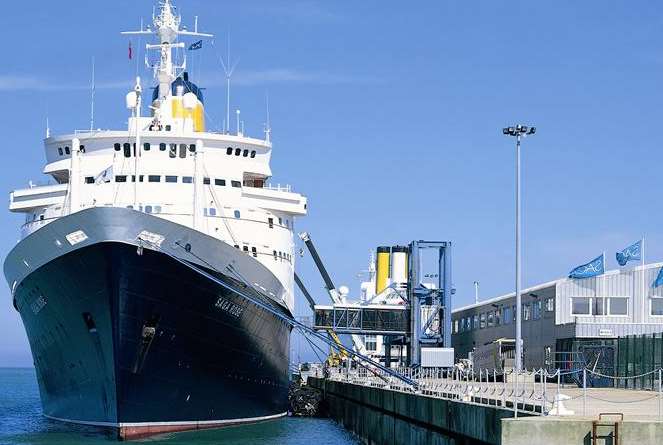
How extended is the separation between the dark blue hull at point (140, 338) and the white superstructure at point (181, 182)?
3.33 m

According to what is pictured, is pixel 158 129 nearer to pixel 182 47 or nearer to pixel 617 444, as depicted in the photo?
pixel 182 47

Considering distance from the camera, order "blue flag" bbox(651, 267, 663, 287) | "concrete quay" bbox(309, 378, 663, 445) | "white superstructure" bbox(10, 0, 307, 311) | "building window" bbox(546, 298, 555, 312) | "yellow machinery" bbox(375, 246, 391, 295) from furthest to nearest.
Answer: "yellow machinery" bbox(375, 246, 391, 295) → "building window" bbox(546, 298, 555, 312) → "blue flag" bbox(651, 267, 663, 287) → "white superstructure" bbox(10, 0, 307, 311) → "concrete quay" bbox(309, 378, 663, 445)

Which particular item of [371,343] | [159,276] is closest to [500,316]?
[159,276]

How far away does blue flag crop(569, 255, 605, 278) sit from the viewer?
4422 centimetres

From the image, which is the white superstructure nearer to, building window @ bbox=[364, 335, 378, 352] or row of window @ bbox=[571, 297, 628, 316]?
row of window @ bbox=[571, 297, 628, 316]

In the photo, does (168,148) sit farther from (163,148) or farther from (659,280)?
(659,280)

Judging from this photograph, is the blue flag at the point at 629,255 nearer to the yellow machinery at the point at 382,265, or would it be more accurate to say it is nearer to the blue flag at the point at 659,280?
the blue flag at the point at 659,280

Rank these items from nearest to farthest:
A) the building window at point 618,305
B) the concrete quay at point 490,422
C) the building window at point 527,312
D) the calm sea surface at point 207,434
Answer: the concrete quay at point 490,422 < the calm sea surface at point 207,434 < the building window at point 618,305 < the building window at point 527,312

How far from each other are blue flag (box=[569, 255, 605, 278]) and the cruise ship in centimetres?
1064

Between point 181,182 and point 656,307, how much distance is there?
18758 mm

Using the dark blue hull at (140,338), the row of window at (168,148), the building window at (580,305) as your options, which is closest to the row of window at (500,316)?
the building window at (580,305)

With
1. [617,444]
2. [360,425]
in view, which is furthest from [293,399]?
[617,444]

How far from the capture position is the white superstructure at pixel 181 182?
3938 cm

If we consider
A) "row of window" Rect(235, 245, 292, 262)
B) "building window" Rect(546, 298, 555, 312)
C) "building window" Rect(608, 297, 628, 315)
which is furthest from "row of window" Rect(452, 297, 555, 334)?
"row of window" Rect(235, 245, 292, 262)
